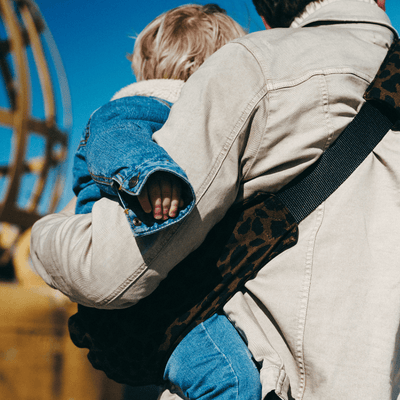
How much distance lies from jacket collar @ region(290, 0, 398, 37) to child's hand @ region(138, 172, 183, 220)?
0.54 m

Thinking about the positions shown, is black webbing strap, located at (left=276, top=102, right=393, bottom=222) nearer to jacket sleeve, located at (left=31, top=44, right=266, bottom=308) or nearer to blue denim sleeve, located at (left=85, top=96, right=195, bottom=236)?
jacket sleeve, located at (left=31, top=44, right=266, bottom=308)

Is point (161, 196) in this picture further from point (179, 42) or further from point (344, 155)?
point (179, 42)

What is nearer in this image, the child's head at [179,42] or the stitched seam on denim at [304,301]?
the stitched seam on denim at [304,301]

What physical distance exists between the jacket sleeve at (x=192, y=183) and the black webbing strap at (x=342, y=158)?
17 cm

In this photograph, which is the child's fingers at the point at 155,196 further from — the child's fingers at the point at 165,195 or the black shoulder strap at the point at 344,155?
the black shoulder strap at the point at 344,155

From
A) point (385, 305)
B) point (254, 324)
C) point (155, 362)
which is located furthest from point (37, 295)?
point (385, 305)

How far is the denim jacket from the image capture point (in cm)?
65

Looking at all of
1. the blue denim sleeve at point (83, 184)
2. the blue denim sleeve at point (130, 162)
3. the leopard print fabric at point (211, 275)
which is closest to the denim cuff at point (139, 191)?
the blue denim sleeve at point (130, 162)

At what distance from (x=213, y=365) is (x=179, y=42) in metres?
1.08

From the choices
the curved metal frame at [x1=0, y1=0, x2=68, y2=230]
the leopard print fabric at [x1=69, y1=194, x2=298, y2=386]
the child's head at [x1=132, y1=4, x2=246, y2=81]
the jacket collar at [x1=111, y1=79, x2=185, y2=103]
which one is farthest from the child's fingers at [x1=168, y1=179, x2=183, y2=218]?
the curved metal frame at [x1=0, y1=0, x2=68, y2=230]

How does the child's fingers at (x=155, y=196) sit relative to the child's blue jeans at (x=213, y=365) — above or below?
above

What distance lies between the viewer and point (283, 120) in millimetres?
728

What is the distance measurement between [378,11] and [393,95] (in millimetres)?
272

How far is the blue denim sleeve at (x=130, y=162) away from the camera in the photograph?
644 mm
